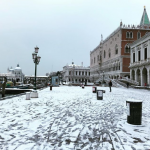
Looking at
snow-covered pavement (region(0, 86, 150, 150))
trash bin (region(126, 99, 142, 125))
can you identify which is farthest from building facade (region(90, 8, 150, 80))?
snow-covered pavement (region(0, 86, 150, 150))

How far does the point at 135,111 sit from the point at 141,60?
35158 millimetres

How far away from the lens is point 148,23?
5888 cm

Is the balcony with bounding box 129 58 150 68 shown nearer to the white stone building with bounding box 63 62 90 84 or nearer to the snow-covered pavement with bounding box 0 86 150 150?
the snow-covered pavement with bounding box 0 86 150 150

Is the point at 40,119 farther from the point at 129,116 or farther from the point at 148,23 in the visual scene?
the point at 148,23

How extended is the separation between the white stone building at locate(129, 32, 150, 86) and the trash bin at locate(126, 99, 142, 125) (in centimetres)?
3140

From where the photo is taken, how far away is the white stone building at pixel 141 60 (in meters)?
35.7

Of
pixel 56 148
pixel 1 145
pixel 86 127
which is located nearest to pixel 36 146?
pixel 56 148

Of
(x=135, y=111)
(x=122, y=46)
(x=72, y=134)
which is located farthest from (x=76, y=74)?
(x=72, y=134)

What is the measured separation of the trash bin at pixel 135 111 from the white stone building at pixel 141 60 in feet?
103

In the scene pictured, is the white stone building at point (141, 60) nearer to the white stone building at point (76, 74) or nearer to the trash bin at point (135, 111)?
the trash bin at point (135, 111)

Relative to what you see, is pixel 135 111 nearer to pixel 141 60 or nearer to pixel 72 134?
pixel 72 134

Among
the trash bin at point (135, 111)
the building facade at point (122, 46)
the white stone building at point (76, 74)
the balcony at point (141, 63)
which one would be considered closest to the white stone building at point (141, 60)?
the balcony at point (141, 63)

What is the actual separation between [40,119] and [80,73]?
380 feet

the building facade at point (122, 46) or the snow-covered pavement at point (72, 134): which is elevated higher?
the building facade at point (122, 46)
